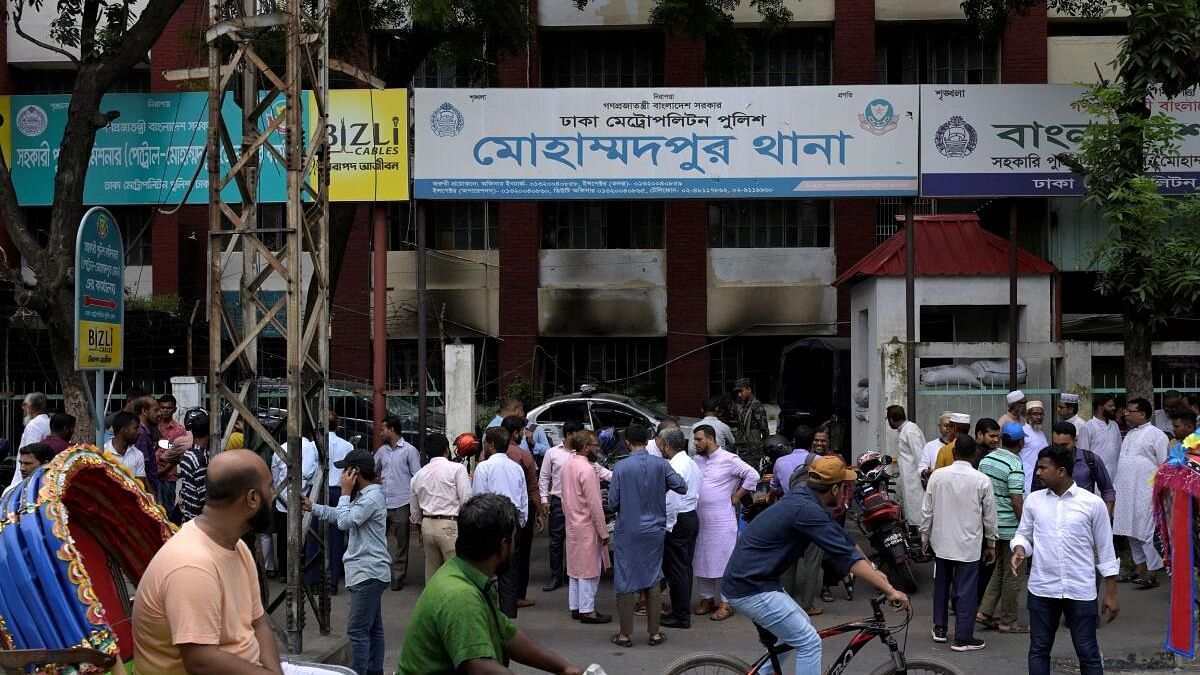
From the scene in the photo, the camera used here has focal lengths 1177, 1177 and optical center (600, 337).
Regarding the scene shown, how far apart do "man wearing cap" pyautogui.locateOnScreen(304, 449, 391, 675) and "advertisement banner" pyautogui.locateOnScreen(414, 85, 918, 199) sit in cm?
744

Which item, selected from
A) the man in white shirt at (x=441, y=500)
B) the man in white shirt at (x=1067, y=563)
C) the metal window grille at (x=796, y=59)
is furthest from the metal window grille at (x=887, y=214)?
the man in white shirt at (x=1067, y=563)

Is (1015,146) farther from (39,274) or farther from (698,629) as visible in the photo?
(39,274)

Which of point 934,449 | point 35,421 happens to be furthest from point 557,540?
point 35,421

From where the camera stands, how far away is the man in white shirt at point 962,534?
9.44 meters

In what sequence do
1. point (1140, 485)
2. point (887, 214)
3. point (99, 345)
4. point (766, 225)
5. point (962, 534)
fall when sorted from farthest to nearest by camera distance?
point (766, 225)
point (887, 214)
point (1140, 485)
point (99, 345)
point (962, 534)

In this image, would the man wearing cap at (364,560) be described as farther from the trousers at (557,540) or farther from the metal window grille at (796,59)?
the metal window grille at (796,59)

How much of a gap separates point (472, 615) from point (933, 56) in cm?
2227

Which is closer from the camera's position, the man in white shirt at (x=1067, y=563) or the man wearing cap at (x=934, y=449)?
the man in white shirt at (x=1067, y=563)

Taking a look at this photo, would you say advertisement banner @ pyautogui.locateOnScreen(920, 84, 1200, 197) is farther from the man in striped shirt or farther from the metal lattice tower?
the man in striped shirt

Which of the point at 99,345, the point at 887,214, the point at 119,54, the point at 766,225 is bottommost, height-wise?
the point at 99,345

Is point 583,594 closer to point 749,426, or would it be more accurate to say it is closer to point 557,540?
point 557,540

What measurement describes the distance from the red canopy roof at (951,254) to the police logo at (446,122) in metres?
6.54

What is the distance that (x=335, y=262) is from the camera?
16.0m

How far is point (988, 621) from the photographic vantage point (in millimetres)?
10109
